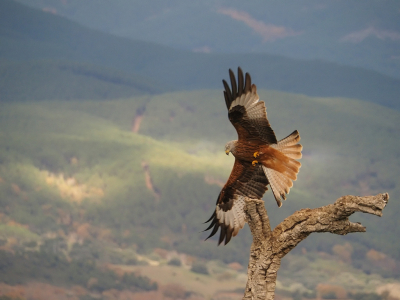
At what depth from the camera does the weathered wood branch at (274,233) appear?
6.52 meters

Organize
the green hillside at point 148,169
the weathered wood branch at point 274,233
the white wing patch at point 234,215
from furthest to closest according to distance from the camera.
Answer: the green hillside at point 148,169
the white wing patch at point 234,215
the weathered wood branch at point 274,233

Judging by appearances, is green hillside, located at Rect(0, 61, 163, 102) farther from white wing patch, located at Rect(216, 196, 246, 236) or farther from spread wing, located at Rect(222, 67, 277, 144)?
spread wing, located at Rect(222, 67, 277, 144)

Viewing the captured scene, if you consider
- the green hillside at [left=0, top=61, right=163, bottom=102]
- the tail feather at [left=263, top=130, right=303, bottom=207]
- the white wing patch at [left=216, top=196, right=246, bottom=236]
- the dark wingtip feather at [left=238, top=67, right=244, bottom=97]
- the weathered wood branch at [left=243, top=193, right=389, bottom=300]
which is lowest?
the weathered wood branch at [left=243, top=193, right=389, bottom=300]

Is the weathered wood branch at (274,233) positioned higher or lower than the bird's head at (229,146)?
lower

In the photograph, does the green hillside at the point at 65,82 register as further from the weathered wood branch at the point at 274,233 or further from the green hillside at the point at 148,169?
the weathered wood branch at the point at 274,233

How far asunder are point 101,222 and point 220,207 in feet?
96.8

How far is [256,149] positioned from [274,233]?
1808mm

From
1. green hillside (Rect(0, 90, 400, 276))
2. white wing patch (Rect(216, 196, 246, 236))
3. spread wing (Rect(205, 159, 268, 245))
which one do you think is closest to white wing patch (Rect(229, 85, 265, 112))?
spread wing (Rect(205, 159, 268, 245))

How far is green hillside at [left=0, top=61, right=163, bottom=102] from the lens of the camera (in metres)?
50.5

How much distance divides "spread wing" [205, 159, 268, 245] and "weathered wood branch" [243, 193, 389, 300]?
156 centimetres

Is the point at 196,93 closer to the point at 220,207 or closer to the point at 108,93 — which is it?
the point at 108,93

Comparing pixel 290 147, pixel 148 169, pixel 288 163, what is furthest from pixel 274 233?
pixel 148 169

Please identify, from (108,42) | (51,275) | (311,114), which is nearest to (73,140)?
(51,275)

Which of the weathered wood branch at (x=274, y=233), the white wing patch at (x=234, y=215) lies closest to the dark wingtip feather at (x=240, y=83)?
the white wing patch at (x=234, y=215)
